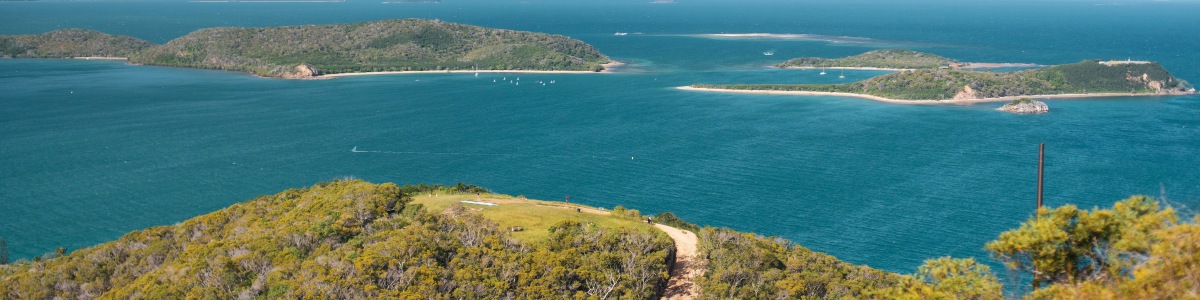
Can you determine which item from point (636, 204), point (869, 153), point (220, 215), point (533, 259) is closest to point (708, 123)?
point (869, 153)

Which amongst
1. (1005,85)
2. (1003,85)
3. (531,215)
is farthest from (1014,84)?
(531,215)

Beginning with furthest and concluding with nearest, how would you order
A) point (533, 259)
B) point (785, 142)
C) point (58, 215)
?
point (785, 142) → point (58, 215) → point (533, 259)

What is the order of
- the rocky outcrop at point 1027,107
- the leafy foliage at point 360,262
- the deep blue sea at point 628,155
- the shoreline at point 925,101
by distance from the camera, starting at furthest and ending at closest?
the shoreline at point 925,101 → the rocky outcrop at point 1027,107 → the deep blue sea at point 628,155 → the leafy foliage at point 360,262

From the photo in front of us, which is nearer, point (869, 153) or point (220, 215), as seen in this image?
point (220, 215)

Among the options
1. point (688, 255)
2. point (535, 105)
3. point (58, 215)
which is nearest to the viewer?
point (688, 255)

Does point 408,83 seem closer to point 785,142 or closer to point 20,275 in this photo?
point 785,142

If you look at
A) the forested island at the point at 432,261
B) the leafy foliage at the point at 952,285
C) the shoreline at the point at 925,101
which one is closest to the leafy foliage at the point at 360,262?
the forested island at the point at 432,261

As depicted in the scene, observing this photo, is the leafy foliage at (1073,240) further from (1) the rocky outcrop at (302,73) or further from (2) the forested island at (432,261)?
(1) the rocky outcrop at (302,73)
